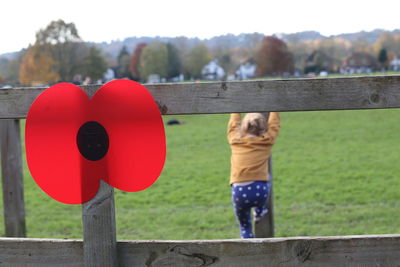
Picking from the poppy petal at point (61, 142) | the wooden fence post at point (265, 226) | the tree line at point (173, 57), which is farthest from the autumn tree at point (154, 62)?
the poppy petal at point (61, 142)

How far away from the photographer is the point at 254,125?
5.03 m

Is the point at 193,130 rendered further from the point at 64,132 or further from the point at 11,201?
the point at 64,132

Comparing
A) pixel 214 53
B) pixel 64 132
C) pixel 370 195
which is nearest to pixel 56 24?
pixel 214 53

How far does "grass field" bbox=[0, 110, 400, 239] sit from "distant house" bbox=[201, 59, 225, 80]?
44.5 meters

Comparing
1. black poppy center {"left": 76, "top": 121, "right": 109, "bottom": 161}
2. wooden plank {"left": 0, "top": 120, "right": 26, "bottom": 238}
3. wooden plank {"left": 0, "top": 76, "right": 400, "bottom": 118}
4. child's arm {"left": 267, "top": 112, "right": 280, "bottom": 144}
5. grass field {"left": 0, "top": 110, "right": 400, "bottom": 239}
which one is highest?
wooden plank {"left": 0, "top": 76, "right": 400, "bottom": 118}

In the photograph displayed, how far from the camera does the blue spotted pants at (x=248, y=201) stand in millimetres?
4844

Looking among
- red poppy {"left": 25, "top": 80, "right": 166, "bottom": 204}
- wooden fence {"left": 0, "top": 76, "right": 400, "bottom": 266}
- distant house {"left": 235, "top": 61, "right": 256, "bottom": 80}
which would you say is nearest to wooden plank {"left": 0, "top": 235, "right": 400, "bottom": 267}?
wooden fence {"left": 0, "top": 76, "right": 400, "bottom": 266}

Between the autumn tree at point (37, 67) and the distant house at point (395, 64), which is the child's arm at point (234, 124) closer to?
the autumn tree at point (37, 67)

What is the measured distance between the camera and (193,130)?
2264 cm

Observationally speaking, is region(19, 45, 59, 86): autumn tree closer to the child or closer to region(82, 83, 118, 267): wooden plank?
the child

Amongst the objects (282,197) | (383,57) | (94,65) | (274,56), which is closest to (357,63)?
(274,56)

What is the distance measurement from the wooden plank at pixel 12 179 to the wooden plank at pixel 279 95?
275cm

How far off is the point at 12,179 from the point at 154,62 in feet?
167

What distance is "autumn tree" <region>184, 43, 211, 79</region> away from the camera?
5919cm
